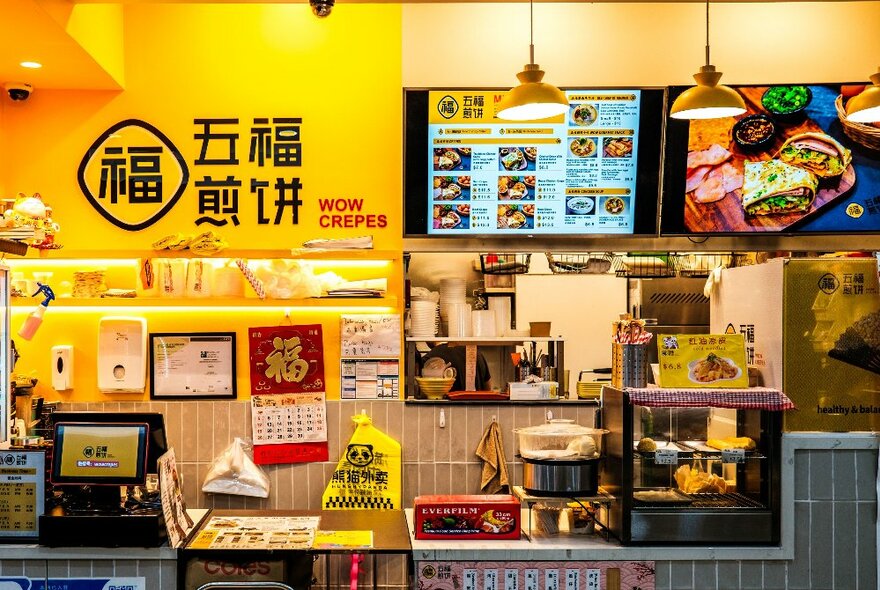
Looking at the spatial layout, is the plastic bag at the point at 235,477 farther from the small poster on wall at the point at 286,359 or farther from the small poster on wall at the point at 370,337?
the small poster on wall at the point at 370,337

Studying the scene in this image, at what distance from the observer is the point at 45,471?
3932 millimetres

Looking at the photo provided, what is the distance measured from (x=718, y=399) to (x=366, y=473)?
2.66m

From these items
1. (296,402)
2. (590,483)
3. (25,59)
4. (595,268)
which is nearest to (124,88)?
(25,59)

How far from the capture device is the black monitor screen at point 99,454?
12.5 feet

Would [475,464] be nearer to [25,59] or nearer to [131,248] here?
[131,248]

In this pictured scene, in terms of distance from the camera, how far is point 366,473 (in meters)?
5.82

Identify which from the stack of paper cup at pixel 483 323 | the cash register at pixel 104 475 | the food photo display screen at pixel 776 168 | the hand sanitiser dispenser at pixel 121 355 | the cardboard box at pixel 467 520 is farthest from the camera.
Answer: the stack of paper cup at pixel 483 323

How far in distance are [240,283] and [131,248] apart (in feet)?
2.57

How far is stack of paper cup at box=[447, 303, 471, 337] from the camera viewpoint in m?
5.98

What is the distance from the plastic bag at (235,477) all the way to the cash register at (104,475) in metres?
1.89

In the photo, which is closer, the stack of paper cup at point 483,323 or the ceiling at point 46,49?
the ceiling at point 46,49

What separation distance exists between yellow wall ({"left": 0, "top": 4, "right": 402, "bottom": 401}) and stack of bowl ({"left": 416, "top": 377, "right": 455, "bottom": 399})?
1.76 feet

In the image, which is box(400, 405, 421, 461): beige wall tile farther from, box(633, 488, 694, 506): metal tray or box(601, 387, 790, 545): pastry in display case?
box(633, 488, 694, 506): metal tray

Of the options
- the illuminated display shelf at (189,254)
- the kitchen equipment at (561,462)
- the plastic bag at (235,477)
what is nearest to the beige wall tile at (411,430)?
the plastic bag at (235,477)
